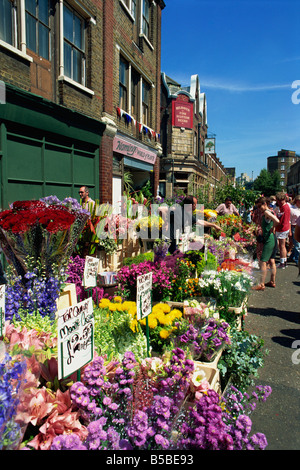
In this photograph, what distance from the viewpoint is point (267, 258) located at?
22.0 ft

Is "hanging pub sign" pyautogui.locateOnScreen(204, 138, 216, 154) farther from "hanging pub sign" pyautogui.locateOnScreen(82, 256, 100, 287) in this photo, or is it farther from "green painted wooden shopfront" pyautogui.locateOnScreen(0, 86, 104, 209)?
"hanging pub sign" pyautogui.locateOnScreen(82, 256, 100, 287)

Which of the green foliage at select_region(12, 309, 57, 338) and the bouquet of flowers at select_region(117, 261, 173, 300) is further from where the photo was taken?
the bouquet of flowers at select_region(117, 261, 173, 300)

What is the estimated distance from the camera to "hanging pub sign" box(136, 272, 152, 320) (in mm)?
2333

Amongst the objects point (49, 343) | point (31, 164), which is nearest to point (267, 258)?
point (31, 164)

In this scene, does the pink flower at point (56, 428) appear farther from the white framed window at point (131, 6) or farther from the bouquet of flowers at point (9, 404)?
the white framed window at point (131, 6)

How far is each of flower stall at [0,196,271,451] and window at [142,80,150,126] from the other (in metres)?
10.6

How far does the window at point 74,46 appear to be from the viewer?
7.74m

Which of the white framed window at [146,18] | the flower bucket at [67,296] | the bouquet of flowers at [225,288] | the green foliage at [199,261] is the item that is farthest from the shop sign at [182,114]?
the flower bucket at [67,296]

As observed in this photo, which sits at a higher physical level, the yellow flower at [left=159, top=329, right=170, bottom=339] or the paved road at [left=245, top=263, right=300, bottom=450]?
the yellow flower at [left=159, top=329, right=170, bottom=339]

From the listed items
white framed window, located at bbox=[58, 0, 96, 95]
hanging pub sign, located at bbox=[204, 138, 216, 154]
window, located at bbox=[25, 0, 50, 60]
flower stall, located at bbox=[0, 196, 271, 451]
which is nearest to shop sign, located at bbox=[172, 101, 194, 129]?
hanging pub sign, located at bbox=[204, 138, 216, 154]

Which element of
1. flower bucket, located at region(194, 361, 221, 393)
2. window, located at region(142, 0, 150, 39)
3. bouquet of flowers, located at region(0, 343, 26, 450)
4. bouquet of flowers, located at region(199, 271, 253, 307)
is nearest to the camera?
bouquet of flowers, located at region(0, 343, 26, 450)
